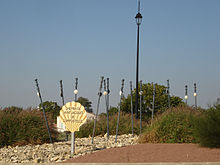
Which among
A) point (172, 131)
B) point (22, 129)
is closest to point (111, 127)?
point (22, 129)

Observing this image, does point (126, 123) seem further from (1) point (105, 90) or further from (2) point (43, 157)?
(2) point (43, 157)

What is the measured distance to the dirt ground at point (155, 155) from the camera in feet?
27.8

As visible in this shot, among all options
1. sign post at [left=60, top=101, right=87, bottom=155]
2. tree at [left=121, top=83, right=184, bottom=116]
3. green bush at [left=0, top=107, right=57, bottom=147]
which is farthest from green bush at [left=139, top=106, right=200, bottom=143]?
tree at [left=121, top=83, right=184, bottom=116]

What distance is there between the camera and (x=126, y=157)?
8891 millimetres

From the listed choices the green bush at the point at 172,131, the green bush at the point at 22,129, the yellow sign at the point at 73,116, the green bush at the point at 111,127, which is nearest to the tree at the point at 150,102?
the green bush at the point at 111,127

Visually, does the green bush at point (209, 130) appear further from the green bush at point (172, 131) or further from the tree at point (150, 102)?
the tree at point (150, 102)

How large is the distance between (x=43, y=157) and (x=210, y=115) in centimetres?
501

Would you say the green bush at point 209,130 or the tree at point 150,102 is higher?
the tree at point 150,102

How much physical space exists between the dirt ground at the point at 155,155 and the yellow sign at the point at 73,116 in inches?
51.2

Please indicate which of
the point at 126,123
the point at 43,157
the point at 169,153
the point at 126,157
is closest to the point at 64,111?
the point at 43,157

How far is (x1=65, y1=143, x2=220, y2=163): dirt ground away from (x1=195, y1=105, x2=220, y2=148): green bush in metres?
0.22

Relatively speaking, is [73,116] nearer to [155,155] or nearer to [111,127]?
[155,155]

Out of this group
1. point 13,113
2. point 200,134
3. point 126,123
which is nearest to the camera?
point 200,134

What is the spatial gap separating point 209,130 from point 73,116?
3.98 metres
